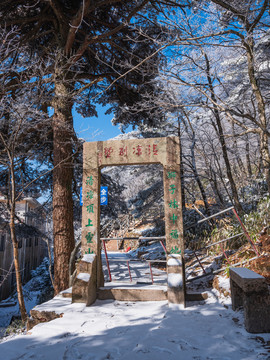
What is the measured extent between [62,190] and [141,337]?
5358 millimetres

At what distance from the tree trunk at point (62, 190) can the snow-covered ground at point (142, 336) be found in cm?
282

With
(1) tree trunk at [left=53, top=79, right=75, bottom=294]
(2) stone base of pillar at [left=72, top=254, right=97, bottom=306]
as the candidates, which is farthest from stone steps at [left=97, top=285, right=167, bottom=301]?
(1) tree trunk at [left=53, top=79, right=75, bottom=294]

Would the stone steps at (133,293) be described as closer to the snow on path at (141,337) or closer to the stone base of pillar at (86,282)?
the stone base of pillar at (86,282)

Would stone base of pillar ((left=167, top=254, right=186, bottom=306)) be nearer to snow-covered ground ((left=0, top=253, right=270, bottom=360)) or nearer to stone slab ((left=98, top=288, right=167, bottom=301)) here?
snow-covered ground ((left=0, top=253, right=270, bottom=360))

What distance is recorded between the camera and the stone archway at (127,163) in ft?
17.4

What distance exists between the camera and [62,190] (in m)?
7.70

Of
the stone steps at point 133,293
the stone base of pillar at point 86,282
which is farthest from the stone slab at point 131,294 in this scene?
the stone base of pillar at point 86,282

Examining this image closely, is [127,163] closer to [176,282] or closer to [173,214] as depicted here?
[173,214]

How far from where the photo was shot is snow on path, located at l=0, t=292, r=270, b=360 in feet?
9.04

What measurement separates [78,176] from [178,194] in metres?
6.05

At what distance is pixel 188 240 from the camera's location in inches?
472

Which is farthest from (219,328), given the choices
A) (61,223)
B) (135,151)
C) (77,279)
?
(61,223)

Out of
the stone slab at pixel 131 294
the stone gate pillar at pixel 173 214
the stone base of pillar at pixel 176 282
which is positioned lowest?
the stone slab at pixel 131 294

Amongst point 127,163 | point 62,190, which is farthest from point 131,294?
point 62,190
